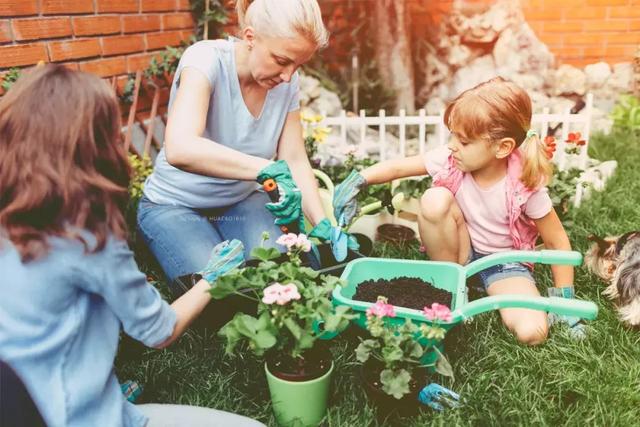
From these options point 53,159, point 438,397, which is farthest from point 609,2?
point 53,159

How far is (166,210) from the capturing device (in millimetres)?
2453

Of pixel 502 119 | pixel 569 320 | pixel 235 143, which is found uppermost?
pixel 502 119

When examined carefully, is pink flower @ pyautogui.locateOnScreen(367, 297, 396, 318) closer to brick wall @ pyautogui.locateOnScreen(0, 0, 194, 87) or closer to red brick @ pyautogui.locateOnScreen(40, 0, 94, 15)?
brick wall @ pyautogui.locateOnScreen(0, 0, 194, 87)

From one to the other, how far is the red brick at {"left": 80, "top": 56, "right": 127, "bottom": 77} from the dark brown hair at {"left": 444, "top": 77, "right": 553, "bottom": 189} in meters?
2.08

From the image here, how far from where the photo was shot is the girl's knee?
242 centimetres

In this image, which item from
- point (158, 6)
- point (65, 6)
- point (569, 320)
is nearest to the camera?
point (569, 320)

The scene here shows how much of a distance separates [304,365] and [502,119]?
1.21 meters

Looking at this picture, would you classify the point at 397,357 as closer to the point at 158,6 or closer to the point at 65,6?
the point at 65,6

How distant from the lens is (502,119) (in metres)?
2.21

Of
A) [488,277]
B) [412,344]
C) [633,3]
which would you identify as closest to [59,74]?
[412,344]

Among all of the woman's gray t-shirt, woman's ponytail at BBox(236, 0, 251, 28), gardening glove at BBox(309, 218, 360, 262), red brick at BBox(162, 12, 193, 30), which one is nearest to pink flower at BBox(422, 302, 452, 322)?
gardening glove at BBox(309, 218, 360, 262)

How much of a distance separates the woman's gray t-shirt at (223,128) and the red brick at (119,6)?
125 cm

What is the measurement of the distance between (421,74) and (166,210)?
3953 mm

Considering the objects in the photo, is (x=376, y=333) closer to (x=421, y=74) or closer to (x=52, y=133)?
(x=52, y=133)
